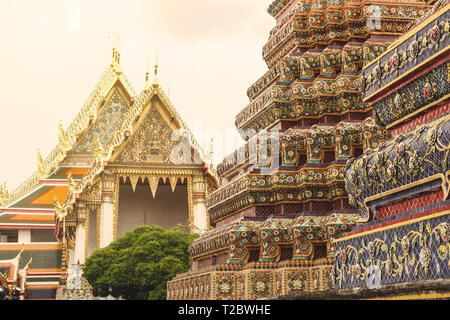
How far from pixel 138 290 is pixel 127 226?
782 centimetres

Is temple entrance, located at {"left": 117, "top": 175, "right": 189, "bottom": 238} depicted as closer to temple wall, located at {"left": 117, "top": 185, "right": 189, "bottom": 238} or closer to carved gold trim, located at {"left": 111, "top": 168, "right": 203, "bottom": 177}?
temple wall, located at {"left": 117, "top": 185, "right": 189, "bottom": 238}

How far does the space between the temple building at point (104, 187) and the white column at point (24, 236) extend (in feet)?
0.12

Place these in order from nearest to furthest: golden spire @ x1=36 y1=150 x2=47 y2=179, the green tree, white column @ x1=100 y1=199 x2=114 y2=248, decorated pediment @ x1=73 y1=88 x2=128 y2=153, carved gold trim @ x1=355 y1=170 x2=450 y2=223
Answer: carved gold trim @ x1=355 y1=170 x2=450 y2=223
the green tree
white column @ x1=100 y1=199 x2=114 y2=248
golden spire @ x1=36 y1=150 x2=47 y2=179
decorated pediment @ x1=73 y1=88 x2=128 y2=153

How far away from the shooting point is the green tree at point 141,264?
14812mm

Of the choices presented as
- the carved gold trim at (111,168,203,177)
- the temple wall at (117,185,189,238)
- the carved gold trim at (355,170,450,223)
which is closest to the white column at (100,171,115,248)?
the carved gold trim at (111,168,203,177)

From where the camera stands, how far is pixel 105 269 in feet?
53.6

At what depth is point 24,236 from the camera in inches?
982

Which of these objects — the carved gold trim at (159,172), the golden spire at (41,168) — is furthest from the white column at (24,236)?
the carved gold trim at (159,172)

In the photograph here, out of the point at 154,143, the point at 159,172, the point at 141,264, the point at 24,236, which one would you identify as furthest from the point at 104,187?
the point at 141,264

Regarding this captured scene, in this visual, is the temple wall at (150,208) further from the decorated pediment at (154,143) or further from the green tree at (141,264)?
the green tree at (141,264)

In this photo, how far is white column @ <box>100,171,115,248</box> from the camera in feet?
68.3

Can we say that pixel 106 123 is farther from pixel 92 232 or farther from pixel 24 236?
pixel 92 232

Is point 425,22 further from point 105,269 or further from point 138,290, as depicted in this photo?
point 105,269

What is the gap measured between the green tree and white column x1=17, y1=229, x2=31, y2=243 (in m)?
8.85
